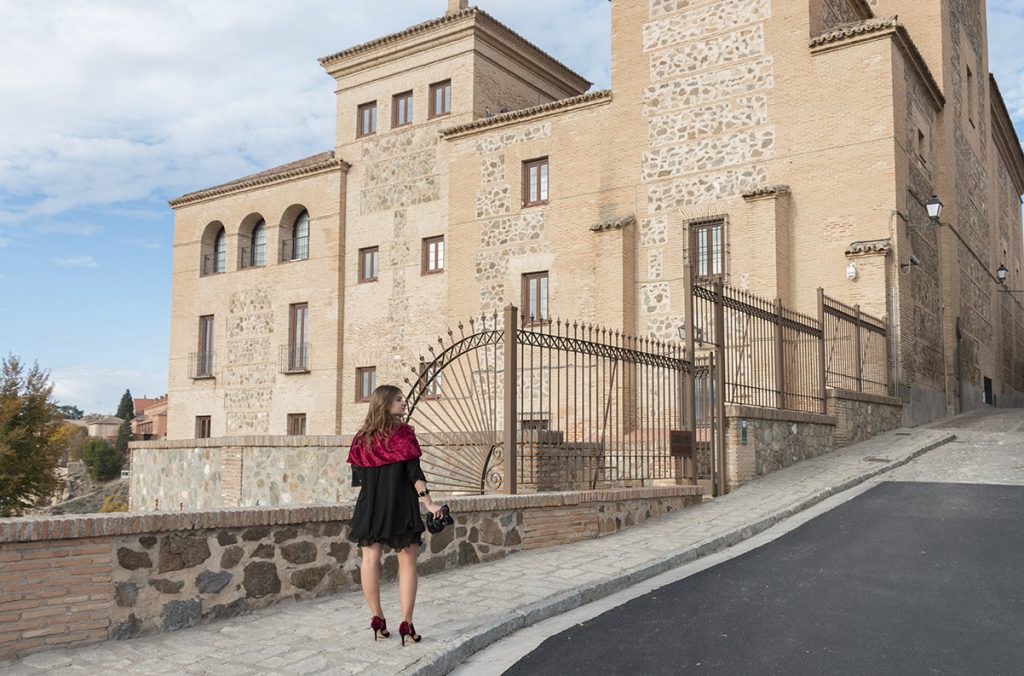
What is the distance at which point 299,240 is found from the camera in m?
27.9

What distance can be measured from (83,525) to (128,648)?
781mm

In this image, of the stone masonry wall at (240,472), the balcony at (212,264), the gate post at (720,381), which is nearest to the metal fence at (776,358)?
the gate post at (720,381)

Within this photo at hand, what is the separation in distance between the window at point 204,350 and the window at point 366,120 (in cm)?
820

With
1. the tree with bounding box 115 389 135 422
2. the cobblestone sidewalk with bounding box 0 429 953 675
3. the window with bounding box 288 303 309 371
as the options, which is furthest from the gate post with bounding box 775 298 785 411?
the tree with bounding box 115 389 135 422

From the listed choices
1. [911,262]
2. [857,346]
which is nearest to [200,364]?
[857,346]

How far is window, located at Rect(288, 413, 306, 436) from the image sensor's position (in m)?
26.5

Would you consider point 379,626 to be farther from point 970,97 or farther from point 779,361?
point 970,97

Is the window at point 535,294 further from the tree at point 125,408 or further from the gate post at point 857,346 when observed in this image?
the tree at point 125,408

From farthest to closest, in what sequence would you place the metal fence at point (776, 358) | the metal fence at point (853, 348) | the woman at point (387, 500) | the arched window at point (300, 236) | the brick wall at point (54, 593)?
the arched window at point (300, 236), the metal fence at point (853, 348), the metal fence at point (776, 358), the woman at point (387, 500), the brick wall at point (54, 593)

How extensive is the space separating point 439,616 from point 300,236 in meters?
23.0

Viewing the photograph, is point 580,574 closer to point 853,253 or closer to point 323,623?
point 323,623

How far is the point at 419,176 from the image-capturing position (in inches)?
974

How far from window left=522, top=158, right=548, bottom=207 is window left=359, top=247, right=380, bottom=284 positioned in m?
5.34

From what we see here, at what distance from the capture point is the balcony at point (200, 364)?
29.2 meters
